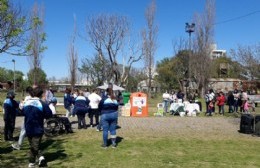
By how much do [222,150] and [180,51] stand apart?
2039 inches

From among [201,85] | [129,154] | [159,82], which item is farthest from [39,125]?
[159,82]

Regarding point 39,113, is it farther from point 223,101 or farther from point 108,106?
point 223,101

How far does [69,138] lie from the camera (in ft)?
44.3

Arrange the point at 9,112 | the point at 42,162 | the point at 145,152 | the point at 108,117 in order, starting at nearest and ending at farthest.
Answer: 1. the point at 42,162
2. the point at 145,152
3. the point at 108,117
4. the point at 9,112

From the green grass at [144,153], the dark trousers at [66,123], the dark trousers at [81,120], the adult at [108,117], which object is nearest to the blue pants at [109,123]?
the adult at [108,117]

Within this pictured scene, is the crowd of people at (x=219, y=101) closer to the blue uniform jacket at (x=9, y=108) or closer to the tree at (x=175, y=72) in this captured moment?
the blue uniform jacket at (x=9, y=108)

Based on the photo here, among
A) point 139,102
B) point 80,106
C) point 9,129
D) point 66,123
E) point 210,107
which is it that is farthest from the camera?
point 210,107

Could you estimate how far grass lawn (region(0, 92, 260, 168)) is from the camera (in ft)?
30.8

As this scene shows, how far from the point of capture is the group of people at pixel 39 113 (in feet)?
27.9

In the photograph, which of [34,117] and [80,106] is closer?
[34,117]

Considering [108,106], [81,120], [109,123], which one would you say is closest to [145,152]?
[109,123]

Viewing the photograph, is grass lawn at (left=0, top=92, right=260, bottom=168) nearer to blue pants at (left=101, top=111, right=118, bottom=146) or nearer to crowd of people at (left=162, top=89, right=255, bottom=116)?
blue pants at (left=101, top=111, right=118, bottom=146)

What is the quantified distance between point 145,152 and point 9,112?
4659 mm

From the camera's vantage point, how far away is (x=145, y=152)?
1092 centimetres
